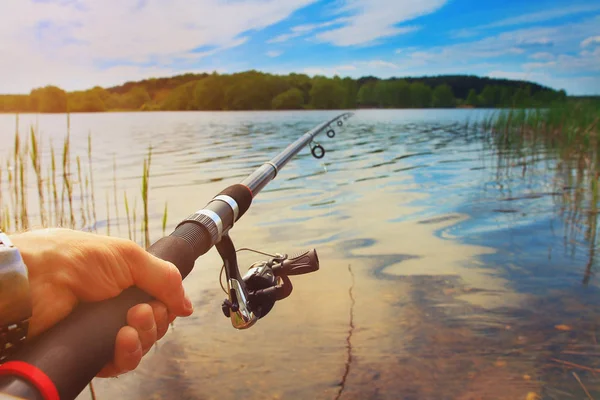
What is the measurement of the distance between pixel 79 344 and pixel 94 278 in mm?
163

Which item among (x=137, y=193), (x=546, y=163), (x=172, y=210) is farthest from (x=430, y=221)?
(x=546, y=163)

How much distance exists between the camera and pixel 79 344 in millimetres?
850


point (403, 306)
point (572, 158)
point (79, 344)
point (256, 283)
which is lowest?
point (403, 306)

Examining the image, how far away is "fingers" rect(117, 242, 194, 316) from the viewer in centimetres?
104

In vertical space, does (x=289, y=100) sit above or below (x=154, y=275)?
above

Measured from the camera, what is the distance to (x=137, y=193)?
8828mm

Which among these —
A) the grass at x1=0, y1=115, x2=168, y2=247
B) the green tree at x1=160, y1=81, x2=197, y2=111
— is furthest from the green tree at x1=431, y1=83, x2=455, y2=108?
the grass at x1=0, y1=115, x2=168, y2=247

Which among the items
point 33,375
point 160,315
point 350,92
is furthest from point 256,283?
point 350,92

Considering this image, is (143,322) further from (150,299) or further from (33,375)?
(33,375)

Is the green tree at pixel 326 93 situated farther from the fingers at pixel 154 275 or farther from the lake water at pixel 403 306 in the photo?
the fingers at pixel 154 275

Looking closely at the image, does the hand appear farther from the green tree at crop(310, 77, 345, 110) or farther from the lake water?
the green tree at crop(310, 77, 345, 110)

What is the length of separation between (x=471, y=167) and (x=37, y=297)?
37.5ft

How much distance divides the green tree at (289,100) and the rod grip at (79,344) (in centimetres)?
6384

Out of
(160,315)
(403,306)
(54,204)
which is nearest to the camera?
(160,315)
